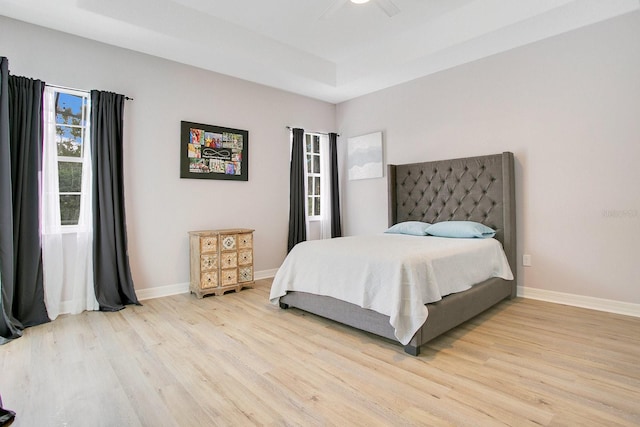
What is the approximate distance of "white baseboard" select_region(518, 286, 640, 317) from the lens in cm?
289

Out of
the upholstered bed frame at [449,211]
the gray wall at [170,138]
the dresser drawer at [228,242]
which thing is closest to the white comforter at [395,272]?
the upholstered bed frame at [449,211]

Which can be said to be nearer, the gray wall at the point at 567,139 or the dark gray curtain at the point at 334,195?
the gray wall at the point at 567,139

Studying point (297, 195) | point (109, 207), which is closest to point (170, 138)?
point (109, 207)

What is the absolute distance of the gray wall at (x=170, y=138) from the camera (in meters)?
3.14

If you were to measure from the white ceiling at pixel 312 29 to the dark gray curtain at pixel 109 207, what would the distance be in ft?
2.38

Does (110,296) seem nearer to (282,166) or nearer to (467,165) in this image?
(282,166)

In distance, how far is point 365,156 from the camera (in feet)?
16.4

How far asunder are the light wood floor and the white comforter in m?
0.29

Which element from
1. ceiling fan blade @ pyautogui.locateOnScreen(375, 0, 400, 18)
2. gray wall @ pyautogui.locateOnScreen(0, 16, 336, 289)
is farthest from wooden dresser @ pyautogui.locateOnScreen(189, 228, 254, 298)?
ceiling fan blade @ pyautogui.locateOnScreen(375, 0, 400, 18)

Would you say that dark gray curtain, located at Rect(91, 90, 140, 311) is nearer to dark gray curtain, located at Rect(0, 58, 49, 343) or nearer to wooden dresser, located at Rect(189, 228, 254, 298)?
dark gray curtain, located at Rect(0, 58, 49, 343)

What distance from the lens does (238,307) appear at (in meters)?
3.29

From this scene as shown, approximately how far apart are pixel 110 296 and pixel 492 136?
430 cm

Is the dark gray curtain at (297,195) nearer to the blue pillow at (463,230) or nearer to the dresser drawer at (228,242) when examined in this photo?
the dresser drawer at (228,242)

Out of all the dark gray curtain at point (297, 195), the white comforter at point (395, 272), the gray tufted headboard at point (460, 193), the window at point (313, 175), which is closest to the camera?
the white comforter at point (395, 272)
